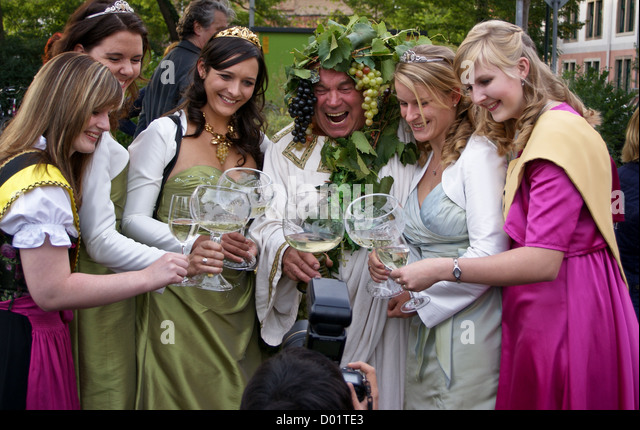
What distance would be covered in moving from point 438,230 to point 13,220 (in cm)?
147

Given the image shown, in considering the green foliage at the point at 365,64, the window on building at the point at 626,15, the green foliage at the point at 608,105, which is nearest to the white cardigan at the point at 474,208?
the green foliage at the point at 365,64

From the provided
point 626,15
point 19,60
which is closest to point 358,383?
point 19,60

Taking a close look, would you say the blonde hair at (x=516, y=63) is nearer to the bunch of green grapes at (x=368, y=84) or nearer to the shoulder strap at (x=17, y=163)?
the bunch of green grapes at (x=368, y=84)

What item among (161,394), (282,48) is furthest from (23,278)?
(282,48)

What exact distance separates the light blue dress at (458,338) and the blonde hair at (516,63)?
344mm

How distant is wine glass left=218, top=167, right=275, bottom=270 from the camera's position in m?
2.28

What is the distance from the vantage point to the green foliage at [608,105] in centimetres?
652

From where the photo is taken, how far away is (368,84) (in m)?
2.81

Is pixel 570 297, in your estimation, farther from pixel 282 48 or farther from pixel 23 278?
pixel 282 48

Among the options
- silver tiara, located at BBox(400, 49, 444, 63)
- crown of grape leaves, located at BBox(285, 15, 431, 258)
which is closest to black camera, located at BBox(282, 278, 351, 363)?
crown of grape leaves, located at BBox(285, 15, 431, 258)

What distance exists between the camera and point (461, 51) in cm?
243

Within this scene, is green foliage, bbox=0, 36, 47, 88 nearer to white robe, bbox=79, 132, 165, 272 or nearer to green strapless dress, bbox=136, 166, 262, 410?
green strapless dress, bbox=136, 166, 262, 410

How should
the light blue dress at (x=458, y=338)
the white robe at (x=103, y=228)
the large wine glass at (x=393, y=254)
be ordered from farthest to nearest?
the light blue dress at (x=458, y=338) → the white robe at (x=103, y=228) → the large wine glass at (x=393, y=254)

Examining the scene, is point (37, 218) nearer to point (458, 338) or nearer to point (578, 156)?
point (458, 338)
